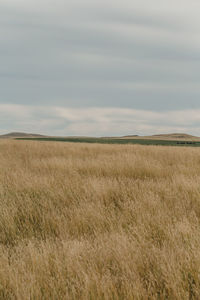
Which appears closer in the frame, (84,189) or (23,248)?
(23,248)

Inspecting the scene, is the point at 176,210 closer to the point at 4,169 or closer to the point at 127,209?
the point at 127,209

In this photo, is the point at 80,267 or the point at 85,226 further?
the point at 85,226

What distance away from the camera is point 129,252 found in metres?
2.62

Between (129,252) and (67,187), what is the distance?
2.81 meters

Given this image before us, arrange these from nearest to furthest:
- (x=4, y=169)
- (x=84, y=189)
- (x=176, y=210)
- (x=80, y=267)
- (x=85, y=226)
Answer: (x=80, y=267) < (x=85, y=226) < (x=176, y=210) < (x=84, y=189) < (x=4, y=169)

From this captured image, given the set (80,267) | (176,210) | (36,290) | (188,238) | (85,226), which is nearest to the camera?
(36,290)

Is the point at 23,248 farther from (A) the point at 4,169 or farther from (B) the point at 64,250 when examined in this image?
(A) the point at 4,169

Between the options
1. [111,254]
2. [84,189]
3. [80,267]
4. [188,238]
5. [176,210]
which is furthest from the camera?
[84,189]

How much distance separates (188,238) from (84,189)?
2.55 metres

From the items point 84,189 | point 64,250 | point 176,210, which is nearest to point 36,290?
point 64,250

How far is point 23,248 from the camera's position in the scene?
10.00ft

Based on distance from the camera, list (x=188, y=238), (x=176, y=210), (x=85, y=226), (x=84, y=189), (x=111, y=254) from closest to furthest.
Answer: (x=111, y=254) → (x=188, y=238) → (x=85, y=226) → (x=176, y=210) → (x=84, y=189)

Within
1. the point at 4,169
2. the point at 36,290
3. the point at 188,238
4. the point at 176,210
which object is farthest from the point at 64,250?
the point at 4,169

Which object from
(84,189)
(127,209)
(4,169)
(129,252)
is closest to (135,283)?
(129,252)
